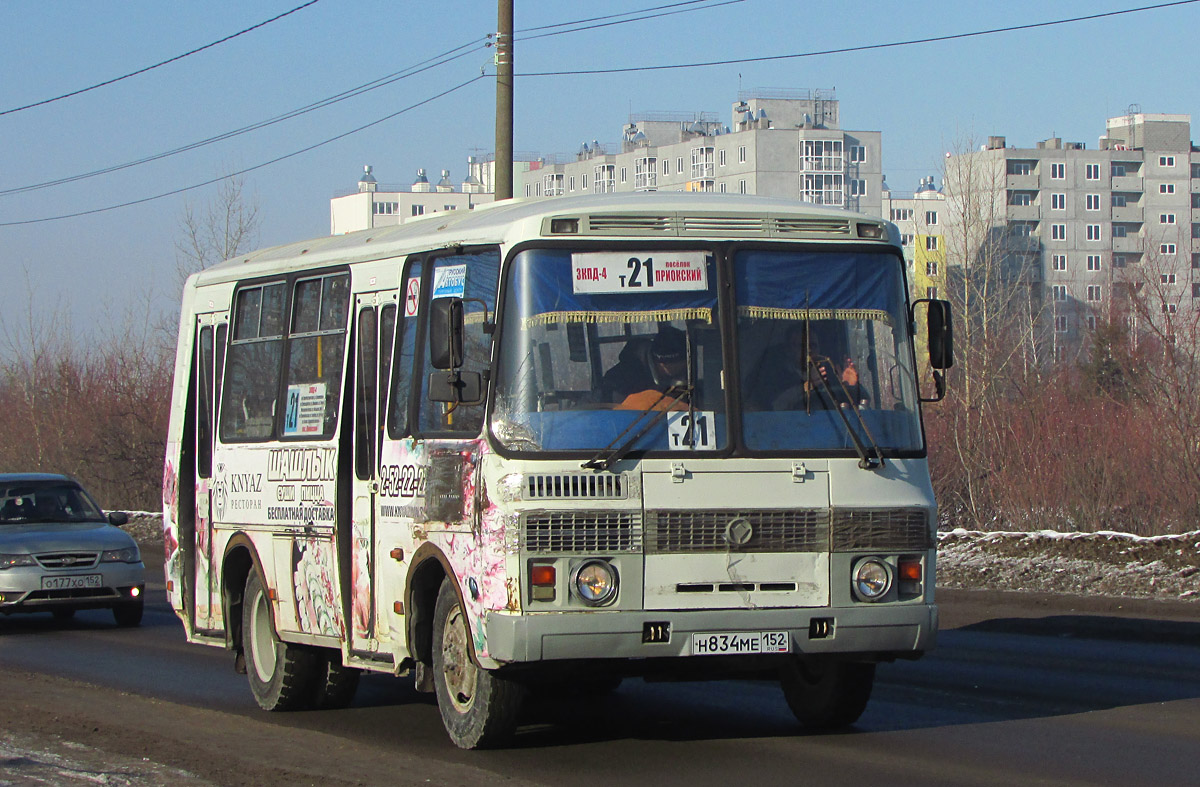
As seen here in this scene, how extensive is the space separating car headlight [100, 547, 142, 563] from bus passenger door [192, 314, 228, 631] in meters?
6.47

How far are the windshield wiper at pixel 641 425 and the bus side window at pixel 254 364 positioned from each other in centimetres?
372

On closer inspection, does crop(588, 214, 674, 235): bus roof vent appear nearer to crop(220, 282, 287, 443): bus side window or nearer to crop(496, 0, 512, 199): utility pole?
crop(220, 282, 287, 443): bus side window

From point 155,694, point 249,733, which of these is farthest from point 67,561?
point 249,733

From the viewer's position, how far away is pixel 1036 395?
25.0 m

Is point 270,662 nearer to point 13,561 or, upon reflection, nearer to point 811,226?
point 811,226

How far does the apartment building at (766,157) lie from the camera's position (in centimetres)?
14762

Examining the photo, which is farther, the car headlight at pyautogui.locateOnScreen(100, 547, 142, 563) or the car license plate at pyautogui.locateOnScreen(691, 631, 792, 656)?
the car headlight at pyautogui.locateOnScreen(100, 547, 142, 563)

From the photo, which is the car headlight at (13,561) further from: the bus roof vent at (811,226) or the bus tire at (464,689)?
the bus roof vent at (811,226)

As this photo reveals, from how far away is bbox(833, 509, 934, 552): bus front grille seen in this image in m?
8.62

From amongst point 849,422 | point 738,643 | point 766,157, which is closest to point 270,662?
point 738,643

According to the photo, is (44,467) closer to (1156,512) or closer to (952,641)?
(1156,512)

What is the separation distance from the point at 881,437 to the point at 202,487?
571 cm

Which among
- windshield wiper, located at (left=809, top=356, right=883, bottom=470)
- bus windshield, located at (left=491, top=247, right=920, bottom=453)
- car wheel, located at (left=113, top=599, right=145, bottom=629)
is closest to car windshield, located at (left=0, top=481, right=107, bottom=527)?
car wheel, located at (left=113, top=599, right=145, bottom=629)

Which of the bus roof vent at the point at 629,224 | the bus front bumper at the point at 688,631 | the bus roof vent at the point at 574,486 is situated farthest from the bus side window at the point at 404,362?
the bus front bumper at the point at 688,631
